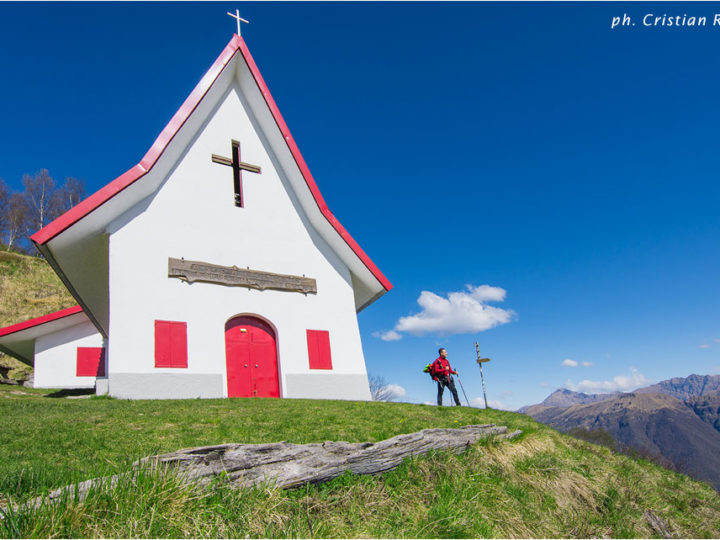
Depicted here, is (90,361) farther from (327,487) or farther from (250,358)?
(327,487)

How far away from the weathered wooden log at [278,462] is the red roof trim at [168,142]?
27.9 ft

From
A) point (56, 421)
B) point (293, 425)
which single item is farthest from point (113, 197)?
point (293, 425)

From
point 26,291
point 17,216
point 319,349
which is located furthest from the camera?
point 17,216

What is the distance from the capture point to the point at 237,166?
14.2m

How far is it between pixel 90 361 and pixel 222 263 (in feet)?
40.6

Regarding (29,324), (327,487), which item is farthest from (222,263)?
(29,324)

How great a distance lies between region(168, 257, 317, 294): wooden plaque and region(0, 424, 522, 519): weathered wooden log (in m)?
8.49

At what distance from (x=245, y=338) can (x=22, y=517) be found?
9.92 m

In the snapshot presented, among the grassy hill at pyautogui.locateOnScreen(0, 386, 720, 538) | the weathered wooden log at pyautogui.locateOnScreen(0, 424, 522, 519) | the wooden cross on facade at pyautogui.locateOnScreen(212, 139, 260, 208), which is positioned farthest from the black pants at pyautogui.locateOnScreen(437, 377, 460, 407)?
the wooden cross on facade at pyautogui.locateOnScreen(212, 139, 260, 208)

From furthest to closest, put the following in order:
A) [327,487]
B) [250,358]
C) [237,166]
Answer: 1. [237,166]
2. [250,358]
3. [327,487]

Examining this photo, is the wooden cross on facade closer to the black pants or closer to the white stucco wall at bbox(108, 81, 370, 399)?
the white stucco wall at bbox(108, 81, 370, 399)

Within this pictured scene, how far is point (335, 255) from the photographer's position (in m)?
14.8

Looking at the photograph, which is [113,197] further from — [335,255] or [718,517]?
[718,517]

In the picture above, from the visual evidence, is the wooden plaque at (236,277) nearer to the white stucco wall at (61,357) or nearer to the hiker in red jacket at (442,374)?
the hiker in red jacket at (442,374)
